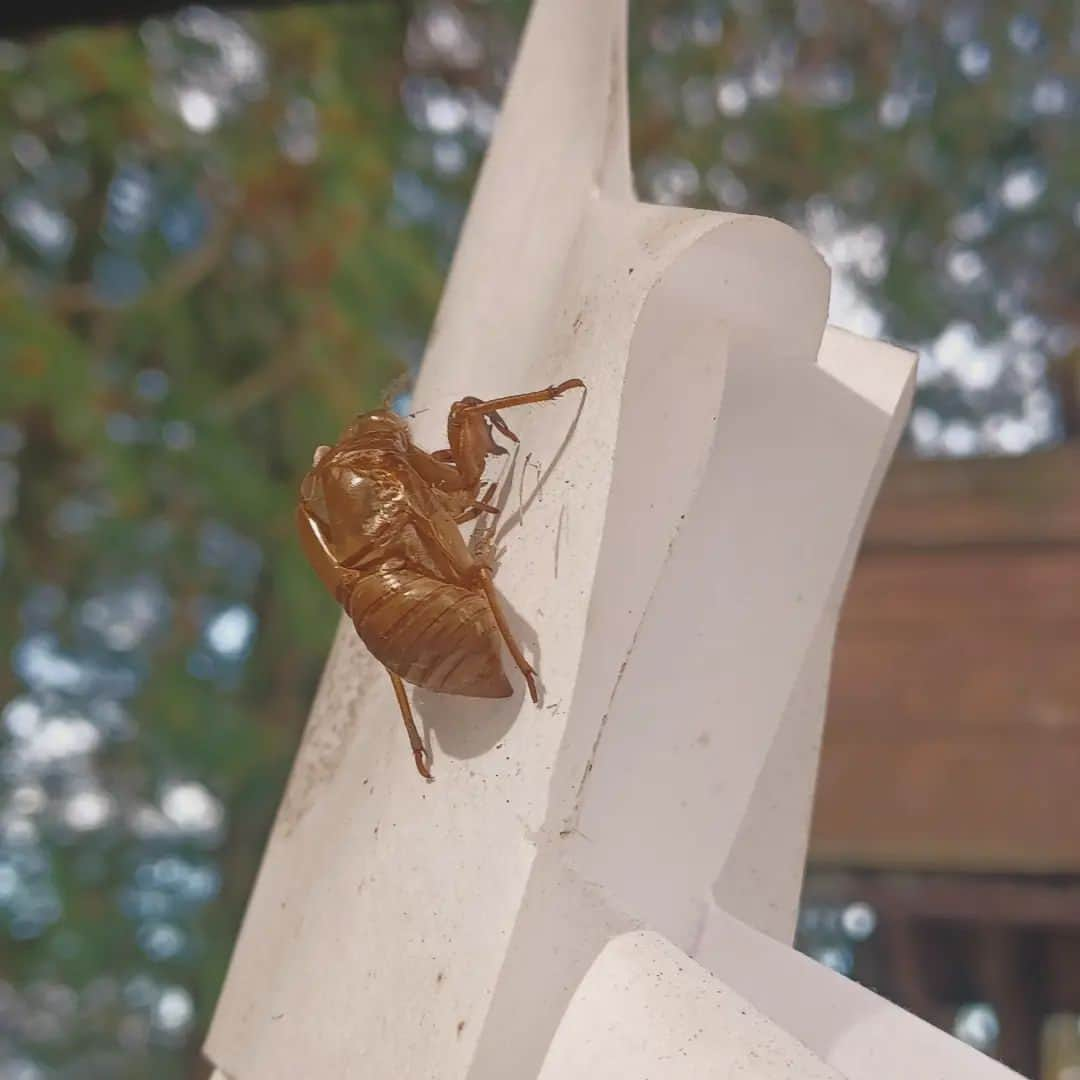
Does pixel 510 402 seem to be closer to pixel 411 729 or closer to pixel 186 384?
pixel 411 729

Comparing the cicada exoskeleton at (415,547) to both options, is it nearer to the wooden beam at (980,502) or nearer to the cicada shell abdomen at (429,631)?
the cicada shell abdomen at (429,631)

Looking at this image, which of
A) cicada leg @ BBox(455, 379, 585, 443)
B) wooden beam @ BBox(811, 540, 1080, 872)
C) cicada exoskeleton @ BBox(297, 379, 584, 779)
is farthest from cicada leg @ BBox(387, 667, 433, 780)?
A: wooden beam @ BBox(811, 540, 1080, 872)

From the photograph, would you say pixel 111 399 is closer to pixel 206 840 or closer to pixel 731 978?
pixel 206 840

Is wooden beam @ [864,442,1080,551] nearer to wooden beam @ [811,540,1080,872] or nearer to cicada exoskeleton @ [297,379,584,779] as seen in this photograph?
wooden beam @ [811,540,1080,872]

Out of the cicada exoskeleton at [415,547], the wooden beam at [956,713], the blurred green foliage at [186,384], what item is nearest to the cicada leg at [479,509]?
the cicada exoskeleton at [415,547]

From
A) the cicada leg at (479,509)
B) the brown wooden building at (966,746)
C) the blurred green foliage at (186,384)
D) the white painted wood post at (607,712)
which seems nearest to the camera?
the white painted wood post at (607,712)

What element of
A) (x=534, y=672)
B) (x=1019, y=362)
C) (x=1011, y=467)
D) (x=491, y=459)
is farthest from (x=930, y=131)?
(x=534, y=672)
